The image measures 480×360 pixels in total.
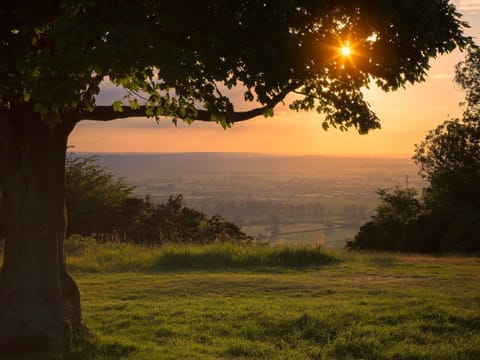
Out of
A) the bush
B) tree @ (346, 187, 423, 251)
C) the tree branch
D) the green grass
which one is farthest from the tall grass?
tree @ (346, 187, 423, 251)

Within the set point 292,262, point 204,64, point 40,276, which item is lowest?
point 292,262

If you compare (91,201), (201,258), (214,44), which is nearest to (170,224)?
(91,201)

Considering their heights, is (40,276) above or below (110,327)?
above

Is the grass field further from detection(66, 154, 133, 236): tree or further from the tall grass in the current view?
detection(66, 154, 133, 236): tree

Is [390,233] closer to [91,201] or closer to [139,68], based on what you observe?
[91,201]

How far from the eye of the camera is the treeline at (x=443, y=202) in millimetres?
29094

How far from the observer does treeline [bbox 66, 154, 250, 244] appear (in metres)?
31.9

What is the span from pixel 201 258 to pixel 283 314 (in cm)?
887

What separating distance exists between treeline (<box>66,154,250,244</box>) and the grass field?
43.7 ft

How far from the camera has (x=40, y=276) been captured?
9266 millimetres

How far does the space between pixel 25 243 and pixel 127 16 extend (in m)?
4.34

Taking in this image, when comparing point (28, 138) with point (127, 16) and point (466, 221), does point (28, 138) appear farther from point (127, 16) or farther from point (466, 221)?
point (466, 221)

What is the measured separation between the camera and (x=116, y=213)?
33688 millimetres

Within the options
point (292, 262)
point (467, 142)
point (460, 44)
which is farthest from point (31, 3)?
point (467, 142)
